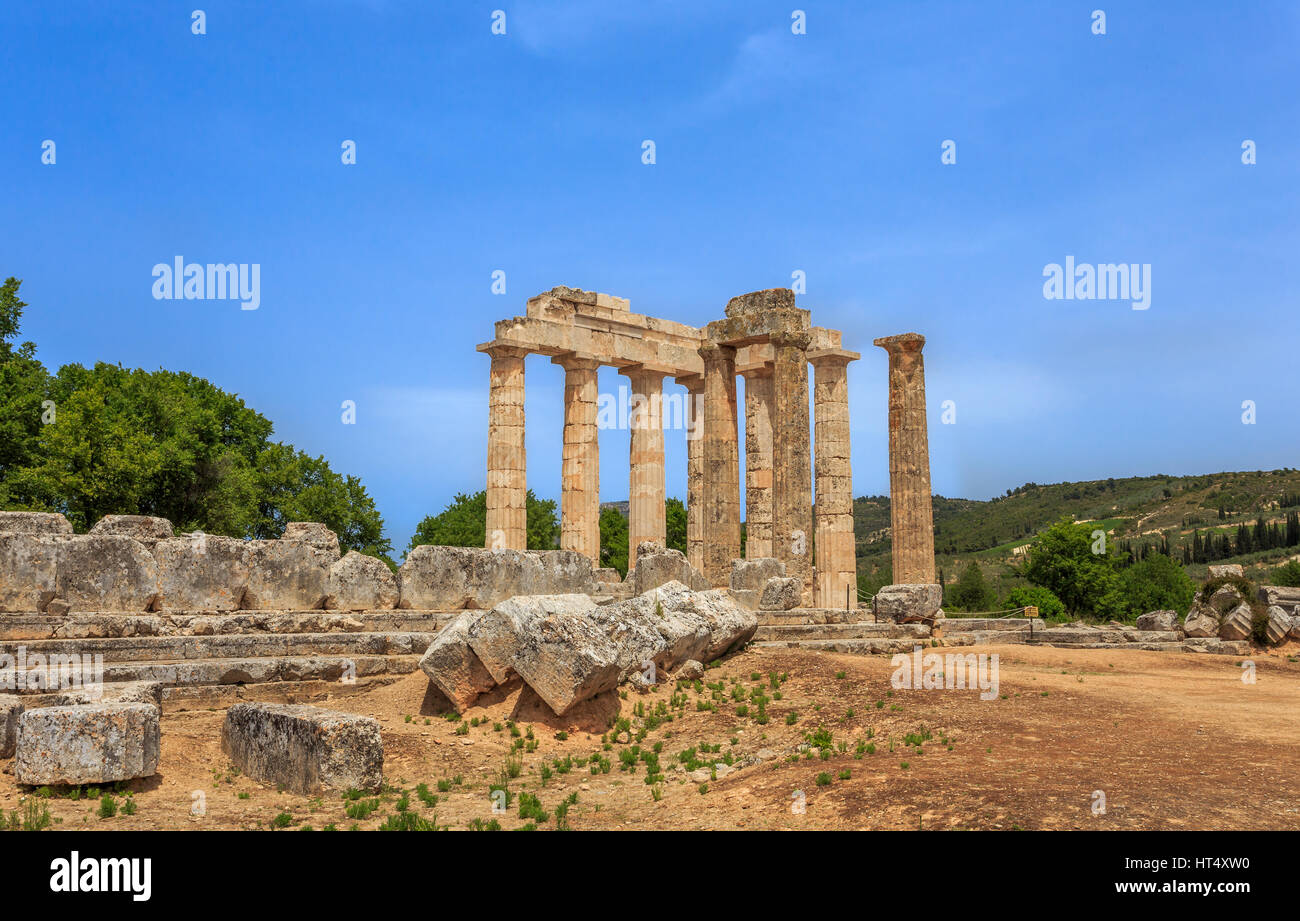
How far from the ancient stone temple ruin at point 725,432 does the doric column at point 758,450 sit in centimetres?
4

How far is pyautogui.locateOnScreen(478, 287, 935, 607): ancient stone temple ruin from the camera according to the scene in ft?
86.4

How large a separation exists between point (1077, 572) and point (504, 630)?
48064mm

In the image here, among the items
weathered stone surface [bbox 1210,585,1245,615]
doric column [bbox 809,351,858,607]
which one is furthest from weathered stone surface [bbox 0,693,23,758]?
weathered stone surface [bbox 1210,585,1245,615]

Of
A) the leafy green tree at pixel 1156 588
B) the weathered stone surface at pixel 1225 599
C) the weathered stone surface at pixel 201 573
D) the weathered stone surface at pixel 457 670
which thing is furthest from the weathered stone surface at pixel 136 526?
the leafy green tree at pixel 1156 588

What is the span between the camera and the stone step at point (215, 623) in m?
12.2

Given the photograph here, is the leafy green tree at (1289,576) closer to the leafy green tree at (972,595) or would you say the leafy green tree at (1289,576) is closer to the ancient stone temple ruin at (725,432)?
the leafy green tree at (972,595)

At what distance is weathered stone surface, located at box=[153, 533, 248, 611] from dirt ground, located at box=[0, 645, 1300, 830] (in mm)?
2762

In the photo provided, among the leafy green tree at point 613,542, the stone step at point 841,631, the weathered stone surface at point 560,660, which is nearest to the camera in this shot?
the weathered stone surface at point 560,660

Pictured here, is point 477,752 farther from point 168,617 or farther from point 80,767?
point 168,617

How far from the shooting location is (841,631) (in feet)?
64.1

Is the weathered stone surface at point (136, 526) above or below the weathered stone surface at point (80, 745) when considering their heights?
above

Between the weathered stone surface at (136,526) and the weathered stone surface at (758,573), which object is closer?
the weathered stone surface at (136,526)

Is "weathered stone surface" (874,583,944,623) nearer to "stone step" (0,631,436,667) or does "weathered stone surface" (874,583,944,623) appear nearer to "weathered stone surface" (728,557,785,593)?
"weathered stone surface" (728,557,785,593)
